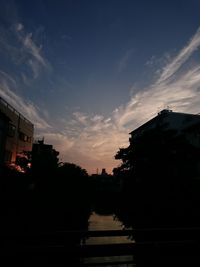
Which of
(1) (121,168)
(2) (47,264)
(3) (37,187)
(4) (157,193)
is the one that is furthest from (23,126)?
(2) (47,264)

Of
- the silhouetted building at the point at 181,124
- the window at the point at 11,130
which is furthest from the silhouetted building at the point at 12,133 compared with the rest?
the silhouetted building at the point at 181,124

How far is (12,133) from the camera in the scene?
115ft

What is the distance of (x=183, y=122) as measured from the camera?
157ft

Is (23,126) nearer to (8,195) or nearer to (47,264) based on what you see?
(8,195)

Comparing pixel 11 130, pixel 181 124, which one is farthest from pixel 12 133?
pixel 181 124

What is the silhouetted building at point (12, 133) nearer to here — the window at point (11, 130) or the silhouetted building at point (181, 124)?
the window at point (11, 130)

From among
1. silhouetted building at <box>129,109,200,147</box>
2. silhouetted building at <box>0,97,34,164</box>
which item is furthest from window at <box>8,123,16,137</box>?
silhouetted building at <box>129,109,200,147</box>

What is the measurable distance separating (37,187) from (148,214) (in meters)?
14.8

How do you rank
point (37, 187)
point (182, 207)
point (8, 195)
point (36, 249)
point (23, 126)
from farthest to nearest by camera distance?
point (23, 126) → point (37, 187) → point (8, 195) → point (182, 207) → point (36, 249)

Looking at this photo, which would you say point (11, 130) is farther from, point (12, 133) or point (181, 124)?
point (181, 124)

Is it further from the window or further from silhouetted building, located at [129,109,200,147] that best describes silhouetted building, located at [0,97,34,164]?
silhouetted building, located at [129,109,200,147]

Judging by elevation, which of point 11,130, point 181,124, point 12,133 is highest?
point 181,124

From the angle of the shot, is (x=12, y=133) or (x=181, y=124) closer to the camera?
(x=12, y=133)

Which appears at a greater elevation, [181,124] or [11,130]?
[181,124]
